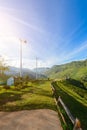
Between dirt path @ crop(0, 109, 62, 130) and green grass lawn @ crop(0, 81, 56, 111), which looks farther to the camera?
green grass lawn @ crop(0, 81, 56, 111)

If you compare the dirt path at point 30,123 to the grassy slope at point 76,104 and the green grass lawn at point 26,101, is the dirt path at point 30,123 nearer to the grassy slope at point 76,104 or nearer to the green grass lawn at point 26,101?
the green grass lawn at point 26,101

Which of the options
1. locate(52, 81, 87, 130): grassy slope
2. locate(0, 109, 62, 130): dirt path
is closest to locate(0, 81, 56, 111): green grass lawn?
locate(52, 81, 87, 130): grassy slope

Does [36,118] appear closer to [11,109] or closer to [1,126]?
[1,126]

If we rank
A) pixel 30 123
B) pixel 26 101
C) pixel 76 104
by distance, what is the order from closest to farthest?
pixel 30 123, pixel 26 101, pixel 76 104

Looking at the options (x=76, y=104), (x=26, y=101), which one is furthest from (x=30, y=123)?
(x=76, y=104)

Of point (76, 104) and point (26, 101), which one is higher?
point (26, 101)

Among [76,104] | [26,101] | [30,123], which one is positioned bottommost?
[76,104]

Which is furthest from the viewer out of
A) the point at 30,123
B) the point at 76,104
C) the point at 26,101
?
the point at 76,104

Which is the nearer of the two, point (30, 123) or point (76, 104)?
point (30, 123)

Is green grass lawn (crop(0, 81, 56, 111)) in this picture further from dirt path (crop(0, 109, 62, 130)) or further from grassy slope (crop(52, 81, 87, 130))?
dirt path (crop(0, 109, 62, 130))

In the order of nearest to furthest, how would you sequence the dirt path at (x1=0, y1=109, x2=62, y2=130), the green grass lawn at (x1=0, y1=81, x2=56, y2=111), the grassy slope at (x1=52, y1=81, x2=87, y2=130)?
1. the dirt path at (x1=0, y1=109, x2=62, y2=130)
2. the green grass lawn at (x1=0, y1=81, x2=56, y2=111)
3. the grassy slope at (x1=52, y1=81, x2=87, y2=130)

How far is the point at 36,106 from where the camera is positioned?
2014cm

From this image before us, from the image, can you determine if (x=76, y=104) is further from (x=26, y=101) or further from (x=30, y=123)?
(x=30, y=123)

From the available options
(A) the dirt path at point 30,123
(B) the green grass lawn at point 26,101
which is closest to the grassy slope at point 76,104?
(B) the green grass lawn at point 26,101
